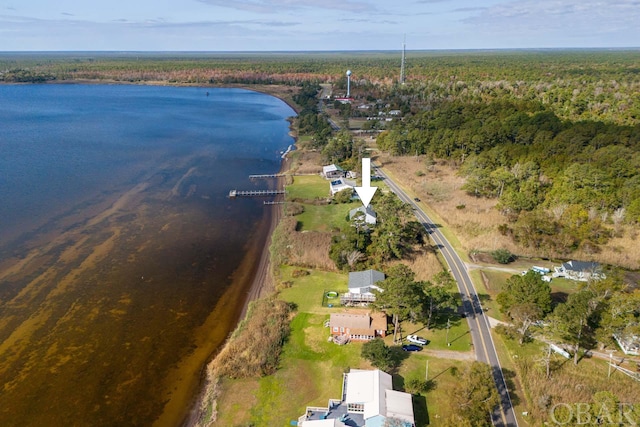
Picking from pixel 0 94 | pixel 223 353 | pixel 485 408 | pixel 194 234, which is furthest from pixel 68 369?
pixel 0 94

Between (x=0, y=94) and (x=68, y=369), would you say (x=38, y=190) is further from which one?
(x=0, y=94)

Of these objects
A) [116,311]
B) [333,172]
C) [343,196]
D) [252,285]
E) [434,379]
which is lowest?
[252,285]

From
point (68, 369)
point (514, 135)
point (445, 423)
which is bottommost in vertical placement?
point (68, 369)

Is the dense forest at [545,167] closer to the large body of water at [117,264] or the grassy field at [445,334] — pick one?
the grassy field at [445,334]

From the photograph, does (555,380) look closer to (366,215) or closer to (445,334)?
(445,334)

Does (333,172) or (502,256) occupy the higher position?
(333,172)

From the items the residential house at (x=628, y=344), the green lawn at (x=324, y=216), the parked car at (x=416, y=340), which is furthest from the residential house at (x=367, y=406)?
the green lawn at (x=324, y=216)

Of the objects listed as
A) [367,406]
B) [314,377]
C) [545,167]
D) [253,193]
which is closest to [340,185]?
[253,193]
